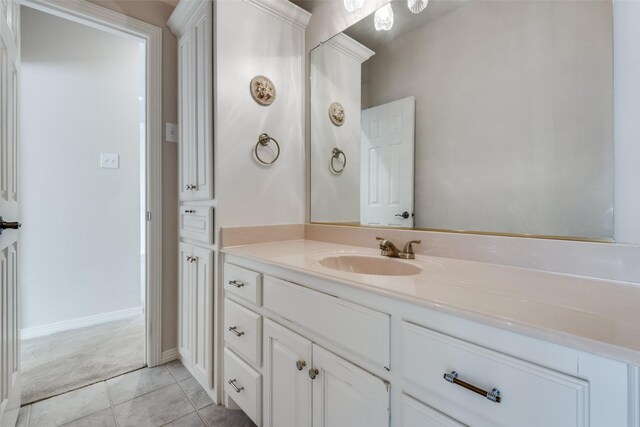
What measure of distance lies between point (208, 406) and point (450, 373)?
4.33 ft

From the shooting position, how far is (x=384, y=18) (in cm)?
139

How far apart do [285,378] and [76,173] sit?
7.62ft

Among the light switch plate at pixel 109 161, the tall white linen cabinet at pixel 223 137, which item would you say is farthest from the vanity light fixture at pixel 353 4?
the light switch plate at pixel 109 161

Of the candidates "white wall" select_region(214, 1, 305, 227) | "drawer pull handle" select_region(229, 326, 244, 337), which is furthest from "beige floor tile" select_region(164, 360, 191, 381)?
"white wall" select_region(214, 1, 305, 227)

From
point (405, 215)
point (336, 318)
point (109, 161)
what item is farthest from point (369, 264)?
point (109, 161)

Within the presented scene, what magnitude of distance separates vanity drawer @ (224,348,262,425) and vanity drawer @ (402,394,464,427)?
0.65 meters

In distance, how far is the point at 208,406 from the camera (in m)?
1.44

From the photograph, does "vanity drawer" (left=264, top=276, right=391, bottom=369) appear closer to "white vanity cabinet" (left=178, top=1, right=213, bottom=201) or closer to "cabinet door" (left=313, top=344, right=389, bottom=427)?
"cabinet door" (left=313, top=344, right=389, bottom=427)

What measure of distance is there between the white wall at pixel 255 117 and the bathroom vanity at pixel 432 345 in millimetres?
→ 409

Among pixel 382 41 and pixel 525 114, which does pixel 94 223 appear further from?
pixel 525 114

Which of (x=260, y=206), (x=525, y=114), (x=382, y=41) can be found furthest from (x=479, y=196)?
(x=260, y=206)

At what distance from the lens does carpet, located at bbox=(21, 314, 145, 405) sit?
1596 mm

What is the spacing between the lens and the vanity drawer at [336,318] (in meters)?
0.72

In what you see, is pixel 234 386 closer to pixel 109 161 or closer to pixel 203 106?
pixel 203 106
